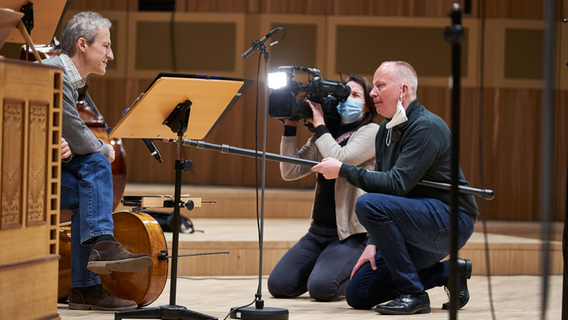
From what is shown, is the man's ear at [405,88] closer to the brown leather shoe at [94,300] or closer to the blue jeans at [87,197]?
the blue jeans at [87,197]

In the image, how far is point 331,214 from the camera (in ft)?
9.01

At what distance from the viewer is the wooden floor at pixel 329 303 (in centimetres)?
220

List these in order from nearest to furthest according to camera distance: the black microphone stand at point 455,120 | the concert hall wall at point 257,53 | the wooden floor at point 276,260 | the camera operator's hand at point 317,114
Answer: the black microphone stand at point 455,120, the wooden floor at point 276,260, the camera operator's hand at point 317,114, the concert hall wall at point 257,53

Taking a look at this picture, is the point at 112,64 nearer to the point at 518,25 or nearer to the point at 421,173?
the point at 518,25

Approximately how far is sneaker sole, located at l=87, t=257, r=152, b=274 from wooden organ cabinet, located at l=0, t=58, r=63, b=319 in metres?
0.30

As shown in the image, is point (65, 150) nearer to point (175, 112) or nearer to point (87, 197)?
point (87, 197)

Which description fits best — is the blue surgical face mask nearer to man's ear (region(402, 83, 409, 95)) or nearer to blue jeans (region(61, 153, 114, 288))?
man's ear (region(402, 83, 409, 95))

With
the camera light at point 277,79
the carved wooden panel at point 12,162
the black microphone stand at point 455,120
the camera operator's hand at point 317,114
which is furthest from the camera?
the camera operator's hand at point 317,114

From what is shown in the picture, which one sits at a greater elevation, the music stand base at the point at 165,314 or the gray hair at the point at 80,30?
the gray hair at the point at 80,30

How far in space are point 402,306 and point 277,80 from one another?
3.37ft

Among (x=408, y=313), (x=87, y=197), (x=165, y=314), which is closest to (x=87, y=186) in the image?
(x=87, y=197)

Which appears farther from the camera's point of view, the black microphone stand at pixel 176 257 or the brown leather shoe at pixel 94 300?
the brown leather shoe at pixel 94 300

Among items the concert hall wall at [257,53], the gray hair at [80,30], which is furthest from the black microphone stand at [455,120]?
the concert hall wall at [257,53]

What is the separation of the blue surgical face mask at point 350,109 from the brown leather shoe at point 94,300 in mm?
1252
